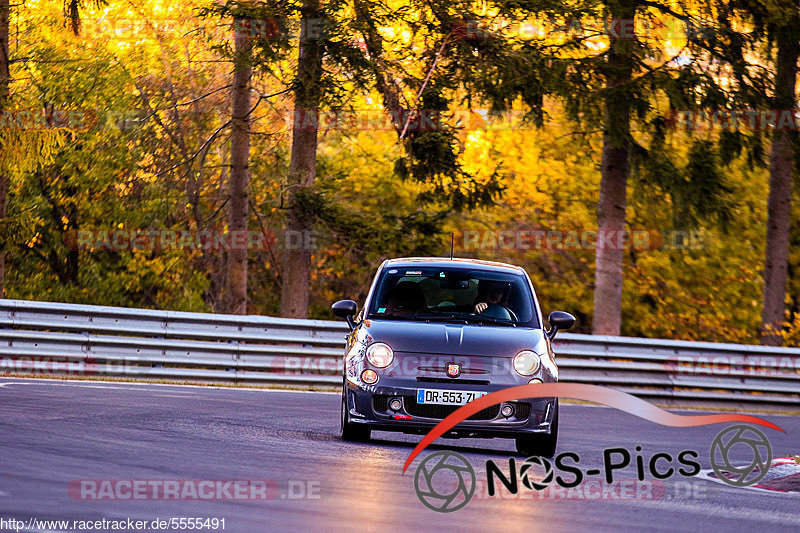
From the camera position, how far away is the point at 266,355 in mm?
17172

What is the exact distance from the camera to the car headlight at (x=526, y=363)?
10.2m

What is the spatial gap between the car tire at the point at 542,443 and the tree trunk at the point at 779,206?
49.2 ft

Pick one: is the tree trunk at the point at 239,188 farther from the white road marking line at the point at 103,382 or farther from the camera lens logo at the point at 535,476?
the camera lens logo at the point at 535,476

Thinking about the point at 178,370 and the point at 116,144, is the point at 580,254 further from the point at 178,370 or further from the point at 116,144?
the point at 178,370

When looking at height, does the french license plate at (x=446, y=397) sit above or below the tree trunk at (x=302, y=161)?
below

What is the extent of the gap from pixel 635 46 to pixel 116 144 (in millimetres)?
12549

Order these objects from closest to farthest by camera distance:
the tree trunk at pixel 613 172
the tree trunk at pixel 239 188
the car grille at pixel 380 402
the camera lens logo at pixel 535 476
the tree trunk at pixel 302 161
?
the camera lens logo at pixel 535 476 → the car grille at pixel 380 402 → the tree trunk at pixel 613 172 → the tree trunk at pixel 302 161 → the tree trunk at pixel 239 188

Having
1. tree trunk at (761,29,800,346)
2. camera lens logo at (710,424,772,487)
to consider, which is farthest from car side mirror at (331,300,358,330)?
tree trunk at (761,29,800,346)

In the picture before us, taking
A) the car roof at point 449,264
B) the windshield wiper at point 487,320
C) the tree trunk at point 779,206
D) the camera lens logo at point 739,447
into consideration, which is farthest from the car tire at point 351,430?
the tree trunk at point 779,206

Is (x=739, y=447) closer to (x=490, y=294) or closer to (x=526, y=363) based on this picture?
(x=490, y=294)

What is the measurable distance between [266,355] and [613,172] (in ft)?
30.9

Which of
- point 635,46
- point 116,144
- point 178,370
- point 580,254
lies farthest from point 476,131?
point 178,370

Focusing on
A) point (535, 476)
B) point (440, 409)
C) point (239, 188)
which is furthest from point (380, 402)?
point (239, 188)

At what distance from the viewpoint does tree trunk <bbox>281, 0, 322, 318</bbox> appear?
80.1 feet
